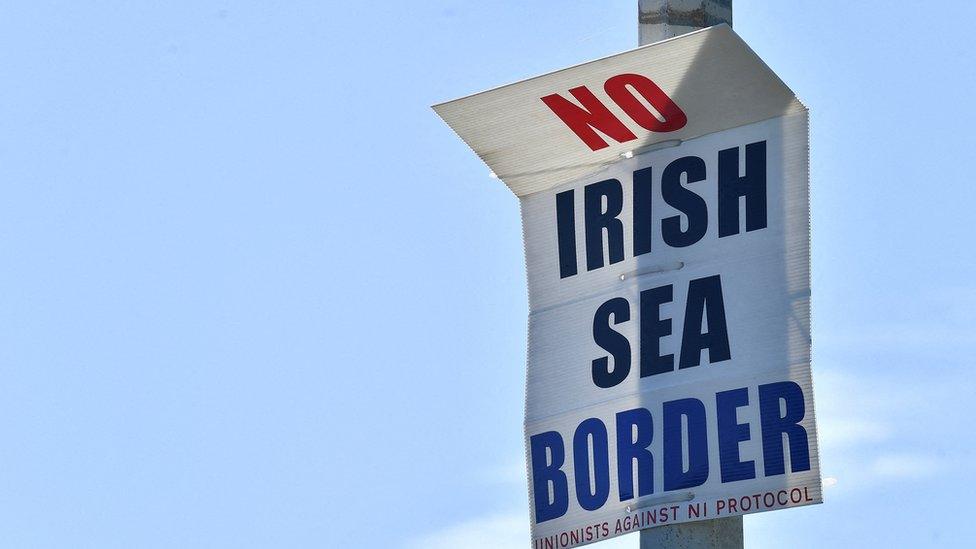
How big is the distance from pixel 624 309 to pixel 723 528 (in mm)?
1226

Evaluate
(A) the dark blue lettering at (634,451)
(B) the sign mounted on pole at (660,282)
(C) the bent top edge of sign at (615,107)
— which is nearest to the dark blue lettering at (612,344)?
(B) the sign mounted on pole at (660,282)

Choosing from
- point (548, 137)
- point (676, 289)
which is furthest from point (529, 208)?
point (676, 289)

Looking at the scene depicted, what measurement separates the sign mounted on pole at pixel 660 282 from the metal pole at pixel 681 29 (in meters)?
0.08

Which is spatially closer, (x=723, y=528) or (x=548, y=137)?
(x=723, y=528)

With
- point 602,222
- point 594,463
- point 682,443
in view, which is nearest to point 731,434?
point 682,443

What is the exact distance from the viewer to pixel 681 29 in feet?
30.7

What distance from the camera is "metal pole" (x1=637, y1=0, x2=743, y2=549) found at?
8805mm

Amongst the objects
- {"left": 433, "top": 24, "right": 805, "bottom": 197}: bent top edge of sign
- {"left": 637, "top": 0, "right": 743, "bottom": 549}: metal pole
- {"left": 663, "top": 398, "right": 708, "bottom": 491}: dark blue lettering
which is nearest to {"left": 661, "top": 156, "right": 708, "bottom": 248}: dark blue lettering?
{"left": 433, "top": 24, "right": 805, "bottom": 197}: bent top edge of sign

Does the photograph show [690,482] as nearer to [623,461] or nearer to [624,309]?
[623,461]

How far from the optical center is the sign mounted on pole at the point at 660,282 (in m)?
8.75

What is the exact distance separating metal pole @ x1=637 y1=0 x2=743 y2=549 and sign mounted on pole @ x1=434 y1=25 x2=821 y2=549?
8 centimetres

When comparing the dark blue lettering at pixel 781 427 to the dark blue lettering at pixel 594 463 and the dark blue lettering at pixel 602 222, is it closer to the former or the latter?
the dark blue lettering at pixel 594 463

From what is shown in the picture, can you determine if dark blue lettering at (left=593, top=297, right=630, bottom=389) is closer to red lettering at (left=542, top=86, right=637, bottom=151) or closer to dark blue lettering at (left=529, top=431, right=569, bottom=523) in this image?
dark blue lettering at (left=529, top=431, right=569, bottom=523)

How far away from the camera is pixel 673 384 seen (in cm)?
904
